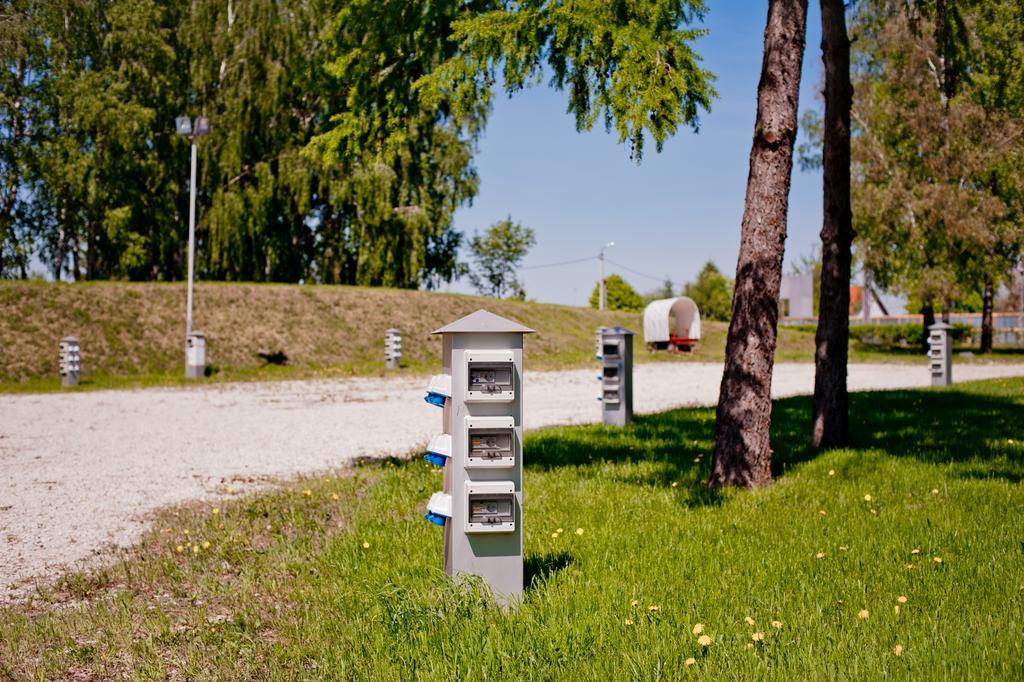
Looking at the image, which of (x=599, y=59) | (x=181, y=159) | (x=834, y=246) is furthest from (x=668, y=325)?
(x=599, y=59)

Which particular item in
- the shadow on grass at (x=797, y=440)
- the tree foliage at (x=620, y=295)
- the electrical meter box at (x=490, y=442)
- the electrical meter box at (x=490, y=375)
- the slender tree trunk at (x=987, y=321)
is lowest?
the shadow on grass at (x=797, y=440)

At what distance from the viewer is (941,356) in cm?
1719

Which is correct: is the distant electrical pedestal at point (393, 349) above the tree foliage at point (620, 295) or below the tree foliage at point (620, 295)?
below

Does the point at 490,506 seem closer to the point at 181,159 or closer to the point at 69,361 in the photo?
the point at 69,361

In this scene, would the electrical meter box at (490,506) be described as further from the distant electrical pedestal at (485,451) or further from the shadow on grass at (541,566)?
the shadow on grass at (541,566)

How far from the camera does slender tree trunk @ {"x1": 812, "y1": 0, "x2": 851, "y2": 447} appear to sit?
26.4ft

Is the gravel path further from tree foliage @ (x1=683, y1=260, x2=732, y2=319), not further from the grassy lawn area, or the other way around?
tree foliage @ (x1=683, y1=260, x2=732, y2=319)

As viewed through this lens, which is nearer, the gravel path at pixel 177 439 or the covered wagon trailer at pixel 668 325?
the gravel path at pixel 177 439

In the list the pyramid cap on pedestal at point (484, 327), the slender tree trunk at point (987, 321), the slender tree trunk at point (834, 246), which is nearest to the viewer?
the pyramid cap on pedestal at point (484, 327)

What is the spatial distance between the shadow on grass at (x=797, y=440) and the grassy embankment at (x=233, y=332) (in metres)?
9.41

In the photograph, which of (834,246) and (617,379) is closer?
(834,246)

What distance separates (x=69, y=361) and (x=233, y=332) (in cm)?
736

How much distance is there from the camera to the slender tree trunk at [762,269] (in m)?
6.15

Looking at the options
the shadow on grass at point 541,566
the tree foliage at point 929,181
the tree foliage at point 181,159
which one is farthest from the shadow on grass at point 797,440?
the tree foliage at point 181,159
